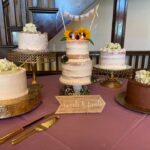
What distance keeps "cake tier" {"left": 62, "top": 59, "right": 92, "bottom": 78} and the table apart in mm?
186

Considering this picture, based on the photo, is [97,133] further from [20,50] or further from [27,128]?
[20,50]

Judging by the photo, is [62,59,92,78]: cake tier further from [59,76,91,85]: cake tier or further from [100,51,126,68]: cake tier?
[100,51,126,68]: cake tier

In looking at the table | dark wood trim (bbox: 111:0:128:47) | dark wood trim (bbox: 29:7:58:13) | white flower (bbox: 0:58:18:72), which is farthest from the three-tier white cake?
dark wood trim (bbox: 111:0:128:47)

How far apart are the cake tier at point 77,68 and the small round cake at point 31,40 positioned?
0.83 ft

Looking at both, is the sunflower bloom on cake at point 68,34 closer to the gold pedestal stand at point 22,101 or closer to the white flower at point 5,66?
the gold pedestal stand at point 22,101

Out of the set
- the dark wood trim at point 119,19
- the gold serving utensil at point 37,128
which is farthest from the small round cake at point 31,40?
the dark wood trim at point 119,19

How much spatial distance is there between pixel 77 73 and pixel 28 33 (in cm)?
40

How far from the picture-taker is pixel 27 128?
76 cm

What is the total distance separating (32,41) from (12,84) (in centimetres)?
40

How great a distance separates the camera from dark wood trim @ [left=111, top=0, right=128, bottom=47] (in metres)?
1.76

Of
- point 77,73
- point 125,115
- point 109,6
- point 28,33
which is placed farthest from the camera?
point 109,6

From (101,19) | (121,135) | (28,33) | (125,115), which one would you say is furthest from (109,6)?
(121,135)

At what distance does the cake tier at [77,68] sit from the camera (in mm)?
1009

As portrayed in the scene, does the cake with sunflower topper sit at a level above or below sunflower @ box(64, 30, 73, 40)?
below
